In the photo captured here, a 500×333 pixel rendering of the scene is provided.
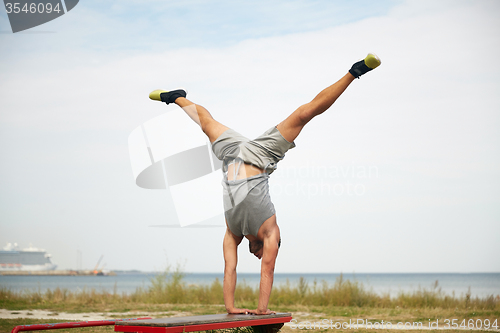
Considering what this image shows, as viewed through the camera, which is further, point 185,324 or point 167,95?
point 167,95

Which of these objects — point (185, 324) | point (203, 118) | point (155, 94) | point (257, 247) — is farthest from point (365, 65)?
point (185, 324)

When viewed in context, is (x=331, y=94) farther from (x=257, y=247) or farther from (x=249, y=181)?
(x=257, y=247)

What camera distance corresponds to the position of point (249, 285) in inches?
465

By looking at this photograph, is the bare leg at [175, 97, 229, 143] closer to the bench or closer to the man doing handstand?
the man doing handstand

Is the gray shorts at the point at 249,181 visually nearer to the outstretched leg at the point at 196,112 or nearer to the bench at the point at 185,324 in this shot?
the outstretched leg at the point at 196,112

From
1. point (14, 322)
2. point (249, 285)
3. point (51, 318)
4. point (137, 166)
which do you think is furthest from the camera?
point (249, 285)

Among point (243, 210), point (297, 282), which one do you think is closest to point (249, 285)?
point (297, 282)

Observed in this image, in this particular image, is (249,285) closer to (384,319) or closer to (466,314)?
(384,319)

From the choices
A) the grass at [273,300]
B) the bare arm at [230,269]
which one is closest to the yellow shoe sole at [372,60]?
the bare arm at [230,269]

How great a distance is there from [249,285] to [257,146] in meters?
8.05

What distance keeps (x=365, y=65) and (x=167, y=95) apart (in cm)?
221

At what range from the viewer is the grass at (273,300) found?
9.52 meters

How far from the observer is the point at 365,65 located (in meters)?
4.16

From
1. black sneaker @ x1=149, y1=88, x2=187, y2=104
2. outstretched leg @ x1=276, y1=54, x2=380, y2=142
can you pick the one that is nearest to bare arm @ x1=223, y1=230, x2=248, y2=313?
outstretched leg @ x1=276, y1=54, x2=380, y2=142
